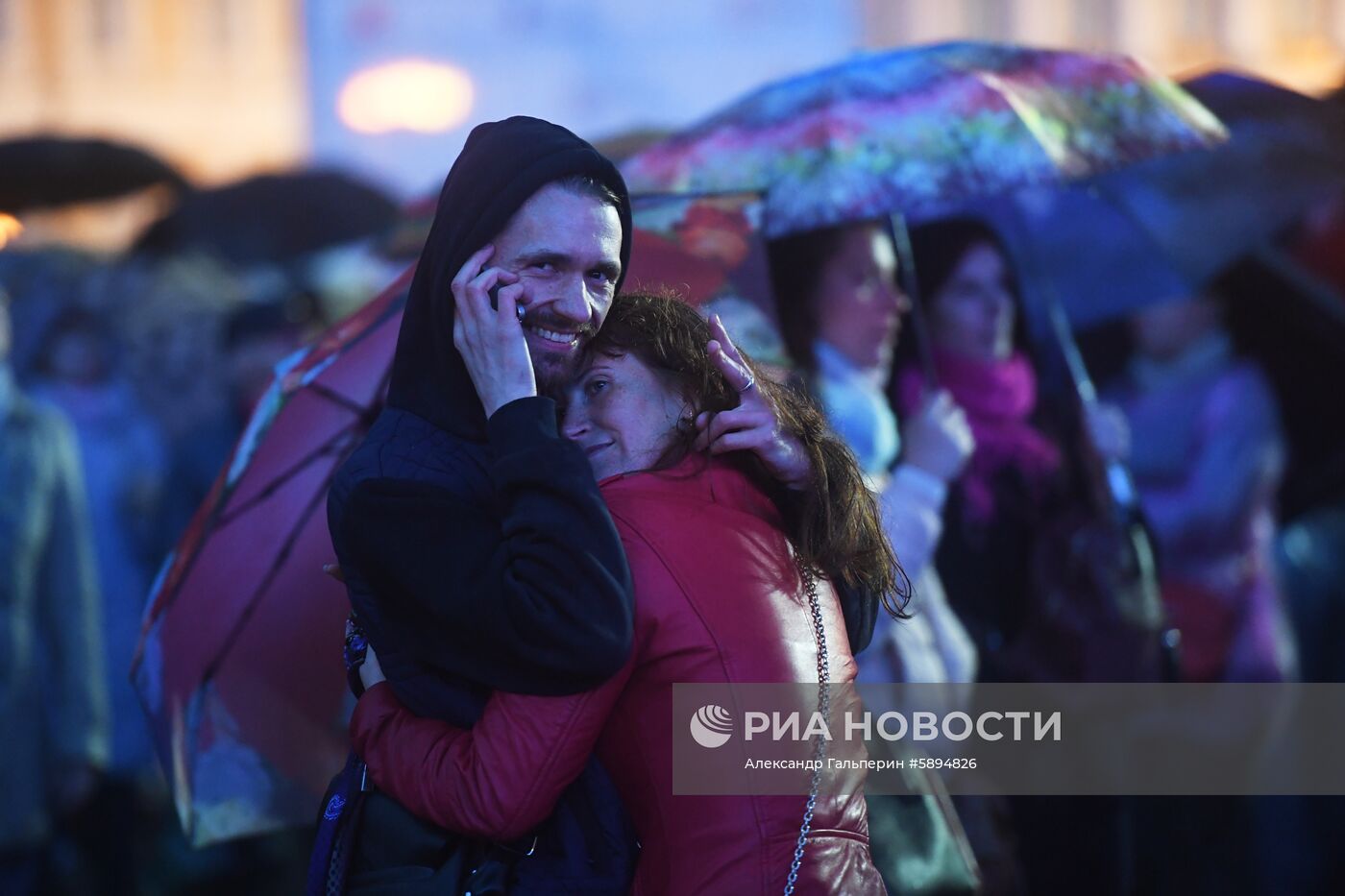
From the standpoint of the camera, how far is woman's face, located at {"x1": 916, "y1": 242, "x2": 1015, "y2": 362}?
4.01 meters

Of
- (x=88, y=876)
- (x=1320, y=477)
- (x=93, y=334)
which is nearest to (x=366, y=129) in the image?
(x=93, y=334)

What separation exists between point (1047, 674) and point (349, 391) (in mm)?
1875

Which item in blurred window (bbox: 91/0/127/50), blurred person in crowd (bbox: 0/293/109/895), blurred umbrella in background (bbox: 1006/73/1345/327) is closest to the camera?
blurred umbrella in background (bbox: 1006/73/1345/327)

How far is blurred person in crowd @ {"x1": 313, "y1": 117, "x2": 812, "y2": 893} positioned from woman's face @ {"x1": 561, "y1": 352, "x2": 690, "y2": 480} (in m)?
0.06

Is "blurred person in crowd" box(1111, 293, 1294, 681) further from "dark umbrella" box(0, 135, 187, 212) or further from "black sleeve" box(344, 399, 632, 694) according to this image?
"dark umbrella" box(0, 135, 187, 212)

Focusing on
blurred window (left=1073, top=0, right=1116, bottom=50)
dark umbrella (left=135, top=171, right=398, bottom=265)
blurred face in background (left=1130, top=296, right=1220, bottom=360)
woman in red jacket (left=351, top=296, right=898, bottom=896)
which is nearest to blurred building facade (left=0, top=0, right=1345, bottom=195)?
blurred window (left=1073, top=0, right=1116, bottom=50)

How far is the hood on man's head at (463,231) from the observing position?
6.91ft

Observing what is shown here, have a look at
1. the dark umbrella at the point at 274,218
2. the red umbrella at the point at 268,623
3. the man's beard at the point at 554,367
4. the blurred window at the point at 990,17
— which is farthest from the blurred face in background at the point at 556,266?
the blurred window at the point at 990,17

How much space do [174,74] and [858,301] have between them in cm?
1368

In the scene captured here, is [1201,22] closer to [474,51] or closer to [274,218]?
[474,51]

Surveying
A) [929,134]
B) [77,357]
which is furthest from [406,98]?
[929,134]

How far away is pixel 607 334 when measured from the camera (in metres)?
2.19

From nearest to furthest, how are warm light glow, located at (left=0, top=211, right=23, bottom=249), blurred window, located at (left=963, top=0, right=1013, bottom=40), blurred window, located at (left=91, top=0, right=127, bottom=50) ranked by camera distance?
warm light glow, located at (left=0, top=211, right=23, bottom=249) < blurred window, located at (left=963, top=0, right=1013, bottom=40) < blurred window, located at (left=91, top=0, right=127, bottom=50)

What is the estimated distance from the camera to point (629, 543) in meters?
1.98
